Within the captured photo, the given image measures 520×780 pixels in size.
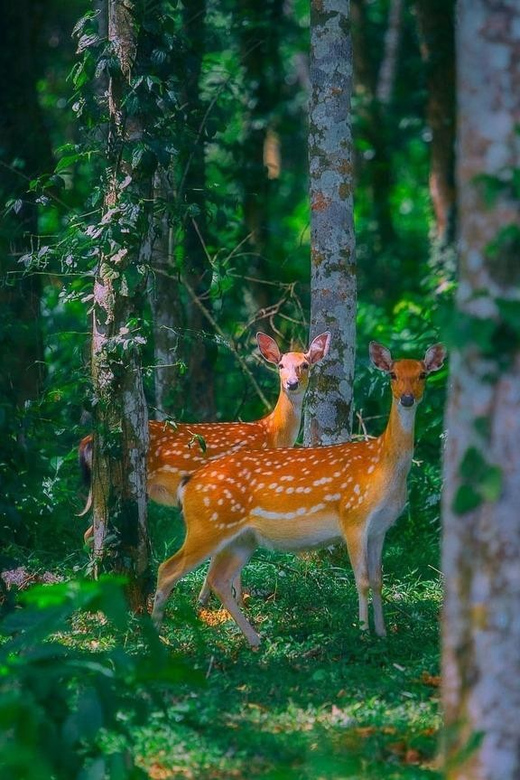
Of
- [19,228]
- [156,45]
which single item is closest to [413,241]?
[19,228]

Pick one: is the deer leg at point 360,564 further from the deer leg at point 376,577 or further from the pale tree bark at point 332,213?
the pale tree bark at point 332,213

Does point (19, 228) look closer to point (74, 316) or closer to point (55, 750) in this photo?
point (74, 316)

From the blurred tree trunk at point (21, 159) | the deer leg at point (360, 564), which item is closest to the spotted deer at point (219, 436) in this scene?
the blurred tree trunk at point (21, 159)

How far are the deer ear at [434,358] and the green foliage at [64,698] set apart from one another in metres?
3.17

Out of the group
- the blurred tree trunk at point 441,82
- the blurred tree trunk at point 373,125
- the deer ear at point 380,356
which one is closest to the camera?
the deer ear at point 380,356

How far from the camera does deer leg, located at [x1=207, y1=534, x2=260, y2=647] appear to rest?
7.29m

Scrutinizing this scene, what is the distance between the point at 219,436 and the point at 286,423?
0.61m

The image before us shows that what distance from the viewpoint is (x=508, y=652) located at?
4.17m

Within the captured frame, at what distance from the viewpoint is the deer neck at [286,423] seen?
9305 mm

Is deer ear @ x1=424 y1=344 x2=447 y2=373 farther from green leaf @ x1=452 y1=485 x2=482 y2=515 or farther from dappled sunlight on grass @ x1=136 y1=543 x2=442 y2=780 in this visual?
green leaf @ x1=452 y1=485 x2=482 y2=515

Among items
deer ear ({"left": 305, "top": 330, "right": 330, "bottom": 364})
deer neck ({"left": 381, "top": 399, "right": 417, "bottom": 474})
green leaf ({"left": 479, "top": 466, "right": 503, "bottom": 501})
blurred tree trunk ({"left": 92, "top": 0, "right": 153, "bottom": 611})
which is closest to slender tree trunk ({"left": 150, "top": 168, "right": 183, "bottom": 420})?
deer ear ({"left": 305, "top": 330, "right": 330, "bottom": 364})

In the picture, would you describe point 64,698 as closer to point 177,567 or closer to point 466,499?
point 466,499

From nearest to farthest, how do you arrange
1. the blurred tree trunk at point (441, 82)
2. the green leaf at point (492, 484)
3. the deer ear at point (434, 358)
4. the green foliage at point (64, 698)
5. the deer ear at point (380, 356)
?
1. the green leaf at point (492, 484)
2. the green foliage at point (64, 698)
3. the deer ear at point (434, 358)
4. the deer ear at point (380, 356)
5. the blurred tree trunk at point (441, 82)

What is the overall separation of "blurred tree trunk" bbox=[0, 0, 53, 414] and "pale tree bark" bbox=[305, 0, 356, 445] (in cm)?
194
